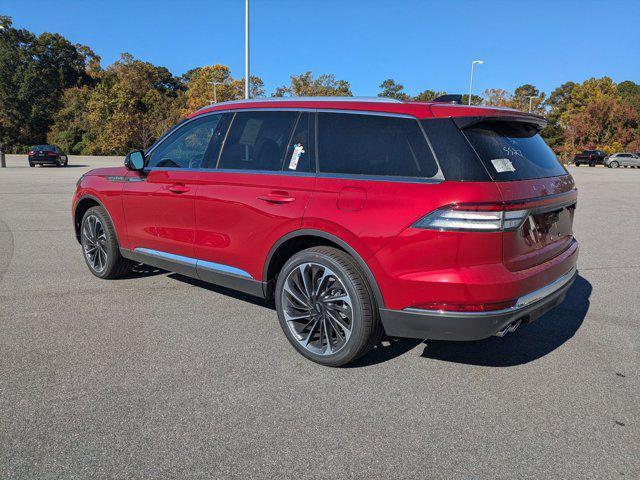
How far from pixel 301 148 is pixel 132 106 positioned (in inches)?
2298

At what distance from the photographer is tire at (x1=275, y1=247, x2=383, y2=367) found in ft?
10.6

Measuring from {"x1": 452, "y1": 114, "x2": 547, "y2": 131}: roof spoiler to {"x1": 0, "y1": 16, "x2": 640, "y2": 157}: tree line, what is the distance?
50125 mm

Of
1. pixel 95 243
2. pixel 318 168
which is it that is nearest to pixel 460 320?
pixel 318 168

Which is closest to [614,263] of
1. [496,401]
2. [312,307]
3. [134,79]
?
[496,401]

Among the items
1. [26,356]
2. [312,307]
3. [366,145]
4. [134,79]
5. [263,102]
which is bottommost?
[26,356]

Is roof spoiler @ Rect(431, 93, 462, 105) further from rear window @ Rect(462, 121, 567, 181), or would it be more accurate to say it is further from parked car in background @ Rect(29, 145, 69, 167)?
parked car in background @ Rect(29, 145, 69, 167)

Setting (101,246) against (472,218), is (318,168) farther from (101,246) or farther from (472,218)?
(101,246)

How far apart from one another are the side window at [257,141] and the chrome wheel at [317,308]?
863 millimetres

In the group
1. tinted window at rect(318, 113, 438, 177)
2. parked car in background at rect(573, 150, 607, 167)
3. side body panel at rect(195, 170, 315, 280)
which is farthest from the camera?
parked car in background at rect(573, 150, 607, 167)

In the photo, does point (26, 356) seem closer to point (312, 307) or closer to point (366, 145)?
point (312, 307)

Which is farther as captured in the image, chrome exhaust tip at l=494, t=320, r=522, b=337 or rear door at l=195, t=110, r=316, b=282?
rear door at l=195, t=110, r=316, b=282

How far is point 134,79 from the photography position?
5822 cm

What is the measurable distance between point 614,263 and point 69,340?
21.6 ft

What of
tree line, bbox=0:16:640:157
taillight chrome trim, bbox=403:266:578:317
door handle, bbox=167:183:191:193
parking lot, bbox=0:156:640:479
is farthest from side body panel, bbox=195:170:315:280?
tree line, bbox=0:16:640:157
